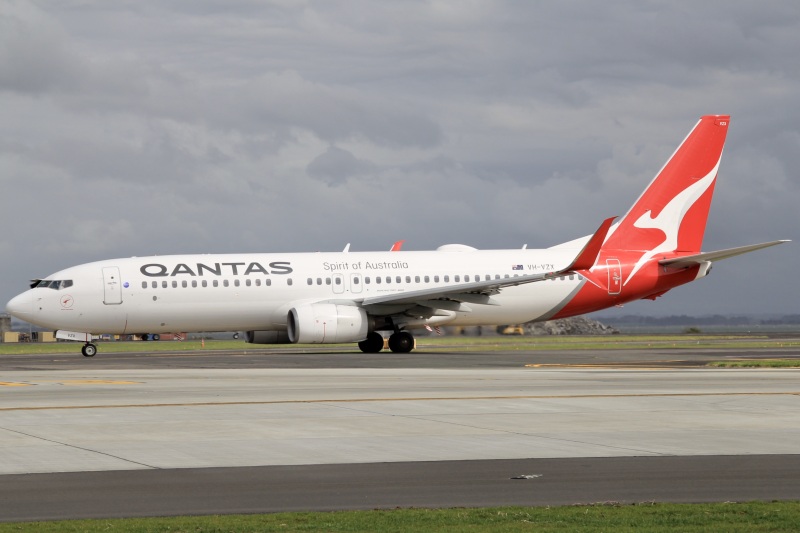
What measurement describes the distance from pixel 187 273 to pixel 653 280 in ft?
63.5

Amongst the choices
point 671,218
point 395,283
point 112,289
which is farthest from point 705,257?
point 112,289

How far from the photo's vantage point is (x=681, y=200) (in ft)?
167

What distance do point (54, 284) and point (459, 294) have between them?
51.6ft

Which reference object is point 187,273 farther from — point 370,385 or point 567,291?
point 370,385

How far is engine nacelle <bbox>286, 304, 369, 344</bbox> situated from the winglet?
8288mm

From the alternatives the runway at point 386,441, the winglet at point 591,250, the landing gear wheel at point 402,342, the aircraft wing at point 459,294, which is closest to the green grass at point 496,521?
the runway at point 386,441

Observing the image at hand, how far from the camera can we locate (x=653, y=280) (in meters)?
49.7

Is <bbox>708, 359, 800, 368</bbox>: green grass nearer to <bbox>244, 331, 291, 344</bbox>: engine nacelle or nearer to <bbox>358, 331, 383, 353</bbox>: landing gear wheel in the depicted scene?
<bbox>358, 331, 383, 353</bbox>: landing gear wheel

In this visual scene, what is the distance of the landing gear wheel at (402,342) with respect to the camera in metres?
47.4

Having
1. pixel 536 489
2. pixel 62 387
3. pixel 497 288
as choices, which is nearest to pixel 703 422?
pixel 536 489

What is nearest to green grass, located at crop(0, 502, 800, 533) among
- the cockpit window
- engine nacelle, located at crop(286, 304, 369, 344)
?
engine nacelle, located at crop(286, 304, 369, 344)

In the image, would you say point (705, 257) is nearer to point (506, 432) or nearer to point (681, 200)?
point (681, 200)

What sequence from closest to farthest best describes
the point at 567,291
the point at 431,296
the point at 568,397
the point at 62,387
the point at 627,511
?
the point at 627,511 < the point at 568,397 < the point at 62,387 < the point at 431,296 < the point at 567,291

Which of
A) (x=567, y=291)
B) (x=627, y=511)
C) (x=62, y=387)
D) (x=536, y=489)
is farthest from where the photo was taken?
(x=567, y=291)
